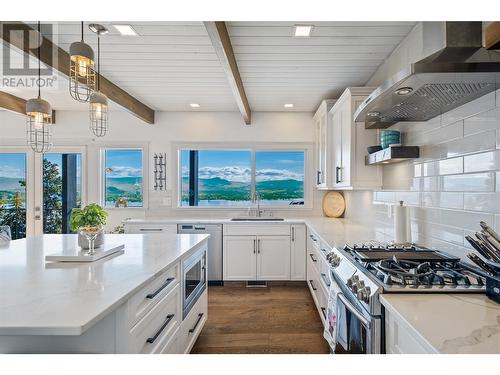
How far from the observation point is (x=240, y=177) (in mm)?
4512

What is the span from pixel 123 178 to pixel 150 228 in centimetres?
112

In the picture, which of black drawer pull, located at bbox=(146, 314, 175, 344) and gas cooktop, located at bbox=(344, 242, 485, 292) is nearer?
gas cooktop, located at bbox=(344, 242, 485, 292)

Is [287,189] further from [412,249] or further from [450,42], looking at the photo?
[450,42]

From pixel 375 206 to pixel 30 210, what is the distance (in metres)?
4.84

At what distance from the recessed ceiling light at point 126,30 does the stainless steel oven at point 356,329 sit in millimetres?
2215

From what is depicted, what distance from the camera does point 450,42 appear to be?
1.21 meters

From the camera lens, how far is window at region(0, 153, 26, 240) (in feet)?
14.6

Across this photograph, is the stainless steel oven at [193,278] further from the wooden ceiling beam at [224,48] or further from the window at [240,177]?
the window at [240,177]

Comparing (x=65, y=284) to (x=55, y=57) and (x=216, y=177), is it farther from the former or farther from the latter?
(x=216, y=177)

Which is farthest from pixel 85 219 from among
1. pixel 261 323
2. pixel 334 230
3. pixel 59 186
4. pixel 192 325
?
pixel 59 186

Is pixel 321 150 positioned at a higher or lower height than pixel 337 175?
higher

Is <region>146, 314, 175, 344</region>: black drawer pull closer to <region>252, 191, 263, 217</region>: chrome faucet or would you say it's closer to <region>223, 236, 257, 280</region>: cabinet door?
<region>223, 236, 257, 280</region>: cabinet door

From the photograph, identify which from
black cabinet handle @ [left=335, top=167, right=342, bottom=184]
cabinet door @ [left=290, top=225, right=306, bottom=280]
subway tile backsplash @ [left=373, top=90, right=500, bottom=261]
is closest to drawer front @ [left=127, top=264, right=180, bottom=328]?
subway tile backsplash @ [left=373, top=90, right=500, bottom=261]

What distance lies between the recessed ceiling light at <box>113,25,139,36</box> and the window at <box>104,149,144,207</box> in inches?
100.0
